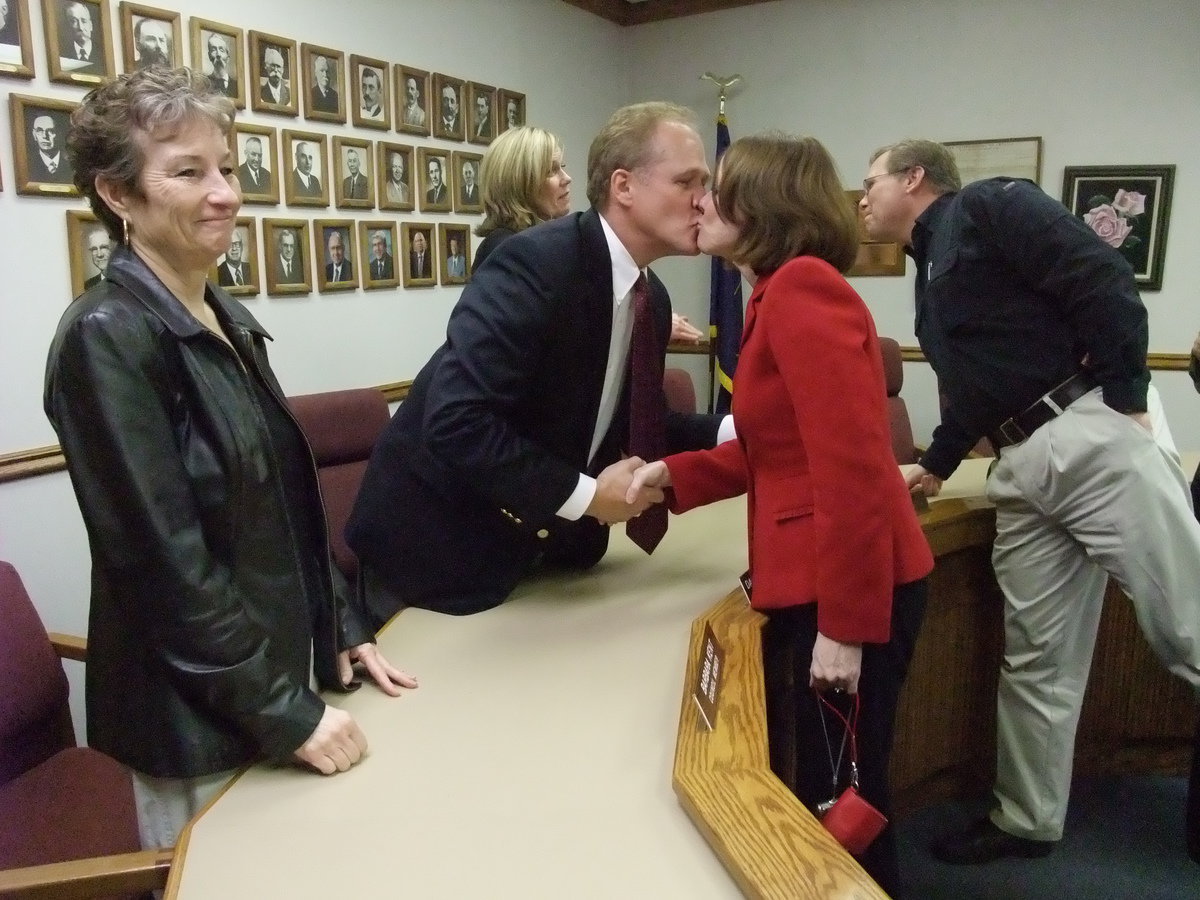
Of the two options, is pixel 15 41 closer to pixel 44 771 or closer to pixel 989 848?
pixel 44 771

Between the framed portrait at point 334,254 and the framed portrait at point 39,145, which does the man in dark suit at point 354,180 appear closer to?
the framed portrait at point 334,254

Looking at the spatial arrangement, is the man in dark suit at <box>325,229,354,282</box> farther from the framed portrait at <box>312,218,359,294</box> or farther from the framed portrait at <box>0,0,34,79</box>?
the framed portrait at <box>0,0,34,79</box>

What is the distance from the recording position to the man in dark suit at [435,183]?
3.96 meters

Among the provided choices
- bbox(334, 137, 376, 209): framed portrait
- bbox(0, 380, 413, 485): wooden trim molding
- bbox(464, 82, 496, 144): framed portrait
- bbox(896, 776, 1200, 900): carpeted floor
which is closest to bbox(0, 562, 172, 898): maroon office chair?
bbox(0, 380, 413, 485): wooden trim molding

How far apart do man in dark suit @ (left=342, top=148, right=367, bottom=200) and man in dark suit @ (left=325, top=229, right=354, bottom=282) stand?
17 cm

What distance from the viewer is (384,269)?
378cm

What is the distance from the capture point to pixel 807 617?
148cm

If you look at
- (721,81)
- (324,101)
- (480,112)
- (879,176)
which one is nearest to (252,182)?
(324,101)

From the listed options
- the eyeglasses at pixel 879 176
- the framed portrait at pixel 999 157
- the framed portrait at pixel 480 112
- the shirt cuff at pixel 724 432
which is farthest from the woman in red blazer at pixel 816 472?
the framed portrait at pixel 999 157

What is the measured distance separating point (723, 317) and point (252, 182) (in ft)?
9.04

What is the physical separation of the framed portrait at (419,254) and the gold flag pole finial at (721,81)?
2.01 m

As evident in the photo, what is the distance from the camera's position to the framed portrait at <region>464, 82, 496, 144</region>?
4129mm

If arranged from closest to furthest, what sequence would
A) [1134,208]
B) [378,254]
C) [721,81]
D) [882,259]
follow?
[378,254] < [1134,208] < [882,259] < [721,81]

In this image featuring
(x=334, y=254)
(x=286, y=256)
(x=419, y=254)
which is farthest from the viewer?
(x=419, y=254)
